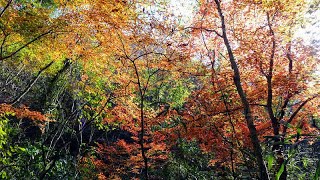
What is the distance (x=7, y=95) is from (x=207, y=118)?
1279 cm

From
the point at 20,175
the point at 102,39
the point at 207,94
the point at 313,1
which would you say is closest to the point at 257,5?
the point at 313,1

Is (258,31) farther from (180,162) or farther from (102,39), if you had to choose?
(180,162)

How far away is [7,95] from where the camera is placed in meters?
14.4

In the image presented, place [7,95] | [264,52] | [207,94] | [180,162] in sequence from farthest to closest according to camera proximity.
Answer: [7,95] < [180,162] < [207,94] < [264,52]

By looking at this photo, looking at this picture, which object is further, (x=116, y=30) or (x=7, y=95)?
(x=7, y=95)

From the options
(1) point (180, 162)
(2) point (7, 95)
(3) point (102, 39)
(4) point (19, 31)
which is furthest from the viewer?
(2) point (7, 95)

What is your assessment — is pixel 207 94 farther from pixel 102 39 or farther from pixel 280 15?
pixel 102 39

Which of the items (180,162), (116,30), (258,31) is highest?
(258,31)

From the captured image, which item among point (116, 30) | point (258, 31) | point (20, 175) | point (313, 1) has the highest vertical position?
point (313, 1)

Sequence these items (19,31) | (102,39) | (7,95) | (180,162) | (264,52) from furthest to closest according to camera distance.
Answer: (7,95), (180,162), (102,39), (264,52), (19,31)

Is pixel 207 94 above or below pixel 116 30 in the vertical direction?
below

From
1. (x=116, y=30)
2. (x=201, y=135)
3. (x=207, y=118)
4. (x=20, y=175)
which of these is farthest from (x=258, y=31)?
(x=20, y=175)

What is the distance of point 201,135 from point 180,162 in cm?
271

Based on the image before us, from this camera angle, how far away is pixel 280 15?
6848mm
